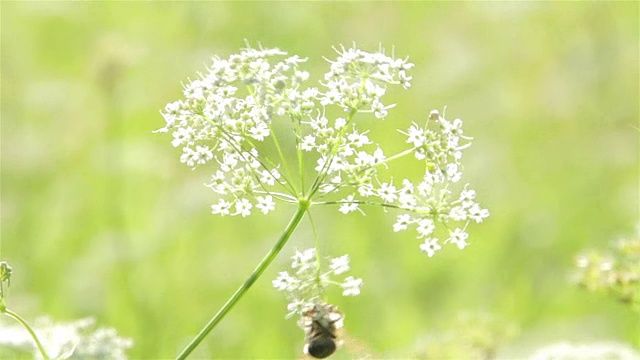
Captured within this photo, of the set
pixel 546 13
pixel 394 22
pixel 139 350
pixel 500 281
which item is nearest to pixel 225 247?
pixel 139 350

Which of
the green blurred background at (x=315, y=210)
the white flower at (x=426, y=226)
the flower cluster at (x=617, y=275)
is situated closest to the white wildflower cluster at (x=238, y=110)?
the white flower at (x=426, y=226)

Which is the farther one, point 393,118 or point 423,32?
point 423,32

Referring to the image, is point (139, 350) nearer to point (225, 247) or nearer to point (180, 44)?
point (225, 247)

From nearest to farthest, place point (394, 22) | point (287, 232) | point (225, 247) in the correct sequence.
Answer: point (287, 232), point (225, 247), point (394, 22)

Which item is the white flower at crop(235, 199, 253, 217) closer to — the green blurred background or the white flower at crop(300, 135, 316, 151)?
the white flower at crop(300, 135, 316, 151)

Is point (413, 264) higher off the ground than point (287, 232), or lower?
higher

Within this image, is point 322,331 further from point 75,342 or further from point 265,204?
point 75,342

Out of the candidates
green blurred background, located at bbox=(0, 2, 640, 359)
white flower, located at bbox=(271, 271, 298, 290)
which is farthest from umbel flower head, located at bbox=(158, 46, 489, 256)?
green blurred background, located at bbox=(0, 2, 640, 359)

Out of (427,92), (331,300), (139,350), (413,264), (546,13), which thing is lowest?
(139,350)

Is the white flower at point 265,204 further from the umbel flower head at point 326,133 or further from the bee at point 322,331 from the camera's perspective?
the bee at point 322,331
